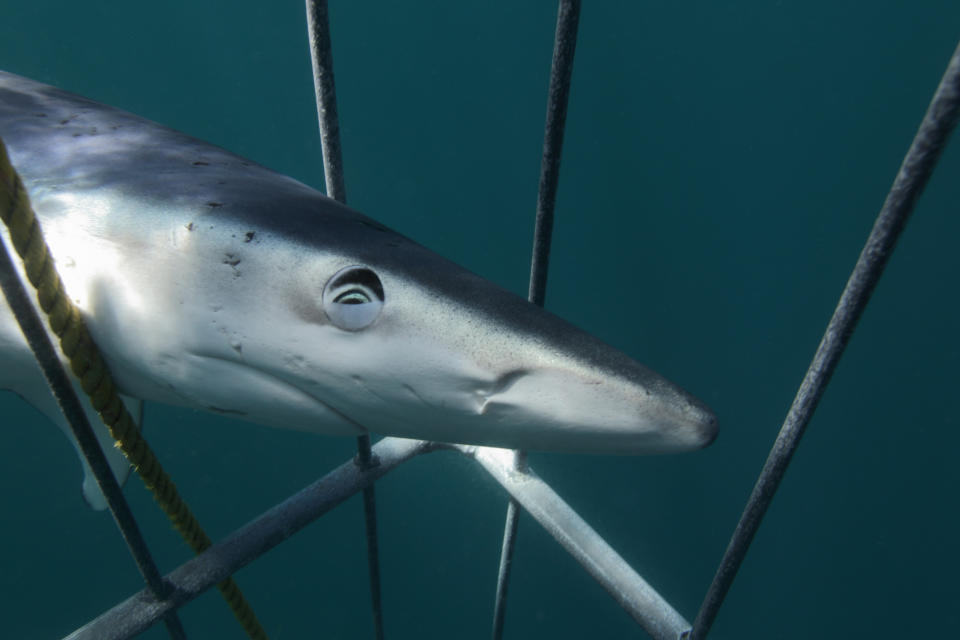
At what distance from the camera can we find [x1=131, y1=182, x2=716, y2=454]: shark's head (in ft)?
2.22

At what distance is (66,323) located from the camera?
Answer: 0.78 m

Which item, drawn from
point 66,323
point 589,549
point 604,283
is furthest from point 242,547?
point 604,283

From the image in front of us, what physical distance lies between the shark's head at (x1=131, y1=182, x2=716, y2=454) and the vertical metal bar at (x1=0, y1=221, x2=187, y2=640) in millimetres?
233

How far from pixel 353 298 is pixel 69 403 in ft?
1.77

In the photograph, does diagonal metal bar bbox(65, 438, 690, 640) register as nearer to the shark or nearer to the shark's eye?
the shark

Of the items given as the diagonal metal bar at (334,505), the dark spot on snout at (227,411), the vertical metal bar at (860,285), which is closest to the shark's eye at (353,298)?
the dark spot on snout at (227,411)

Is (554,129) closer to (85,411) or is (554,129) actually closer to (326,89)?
(326,89)

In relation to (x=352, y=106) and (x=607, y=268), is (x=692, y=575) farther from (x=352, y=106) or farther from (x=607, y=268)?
(x=352, y=106)

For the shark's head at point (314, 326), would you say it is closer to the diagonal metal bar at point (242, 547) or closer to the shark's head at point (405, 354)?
the shark's head at point (405, 354)

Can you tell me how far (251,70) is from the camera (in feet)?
67.2

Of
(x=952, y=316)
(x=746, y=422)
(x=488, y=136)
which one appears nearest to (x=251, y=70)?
(x=488, y=136)

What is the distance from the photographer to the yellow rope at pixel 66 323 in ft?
2.31

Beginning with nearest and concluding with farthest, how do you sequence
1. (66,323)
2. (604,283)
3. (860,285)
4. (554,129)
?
(860,285) < (66,323) < (554,129) < (604,283)

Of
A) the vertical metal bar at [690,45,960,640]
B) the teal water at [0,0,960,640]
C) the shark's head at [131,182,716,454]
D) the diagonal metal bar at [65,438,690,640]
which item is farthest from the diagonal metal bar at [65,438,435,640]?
the teal water at [0,0,960,640]
